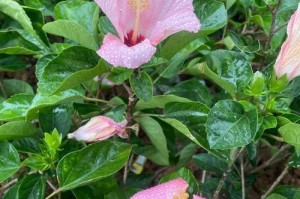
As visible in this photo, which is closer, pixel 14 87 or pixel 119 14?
pixel 119 14

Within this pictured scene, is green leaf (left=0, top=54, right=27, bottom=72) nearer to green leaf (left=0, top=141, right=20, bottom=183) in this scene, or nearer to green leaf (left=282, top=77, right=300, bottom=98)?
green leaf (left=0, top=141, right=20, bottom=183)

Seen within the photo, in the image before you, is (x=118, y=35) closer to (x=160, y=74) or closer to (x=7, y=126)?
(x=160, y=74)

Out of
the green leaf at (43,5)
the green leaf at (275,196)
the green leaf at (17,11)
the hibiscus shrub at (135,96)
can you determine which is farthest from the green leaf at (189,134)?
the green leaf at (43,5)

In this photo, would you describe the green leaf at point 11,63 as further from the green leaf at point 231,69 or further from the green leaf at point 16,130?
the green leaf at point 231,69

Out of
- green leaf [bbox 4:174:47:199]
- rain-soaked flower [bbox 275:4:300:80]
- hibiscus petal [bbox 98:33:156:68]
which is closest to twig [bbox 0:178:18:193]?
green leaf [bbox 4:174:47:199]

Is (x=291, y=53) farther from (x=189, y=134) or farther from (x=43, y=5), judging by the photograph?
(x=43, y=5)

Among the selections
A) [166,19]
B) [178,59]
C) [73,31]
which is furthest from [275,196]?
[73,31]
